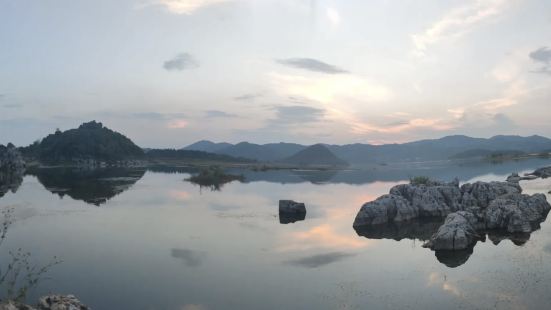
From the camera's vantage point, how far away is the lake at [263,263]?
2533cm

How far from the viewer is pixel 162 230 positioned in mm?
45656

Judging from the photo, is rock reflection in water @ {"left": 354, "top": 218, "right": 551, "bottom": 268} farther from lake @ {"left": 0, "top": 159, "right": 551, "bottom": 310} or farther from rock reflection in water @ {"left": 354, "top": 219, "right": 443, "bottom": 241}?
lake @ {"left": 0, "top": 159, "right": 551, "bottom": 310}

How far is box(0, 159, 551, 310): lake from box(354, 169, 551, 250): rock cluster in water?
1817mm

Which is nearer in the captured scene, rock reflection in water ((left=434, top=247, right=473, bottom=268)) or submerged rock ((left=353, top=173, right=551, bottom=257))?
rock reflection in water ((left=434, top=247, right=473, bottom=268))

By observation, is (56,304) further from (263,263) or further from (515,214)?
(515,214)

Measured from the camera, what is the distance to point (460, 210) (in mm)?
52562

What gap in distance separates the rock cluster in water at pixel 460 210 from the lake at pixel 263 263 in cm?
182

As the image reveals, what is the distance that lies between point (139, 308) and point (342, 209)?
42.3 meters

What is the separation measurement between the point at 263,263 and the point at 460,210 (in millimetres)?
30621

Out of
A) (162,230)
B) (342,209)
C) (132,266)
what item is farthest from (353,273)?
(342,209)

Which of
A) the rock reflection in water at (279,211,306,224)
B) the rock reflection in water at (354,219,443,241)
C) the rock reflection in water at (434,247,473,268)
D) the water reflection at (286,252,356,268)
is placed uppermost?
the rock reflection in water at (279,211,306,224)

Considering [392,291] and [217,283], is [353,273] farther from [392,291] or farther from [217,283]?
[217,283]

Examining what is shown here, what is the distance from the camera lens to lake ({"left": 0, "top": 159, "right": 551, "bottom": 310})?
83.1 feet

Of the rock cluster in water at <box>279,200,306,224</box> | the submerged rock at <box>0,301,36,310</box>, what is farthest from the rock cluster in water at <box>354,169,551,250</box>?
the submerged rock at <box>0,301,36,310</box>
